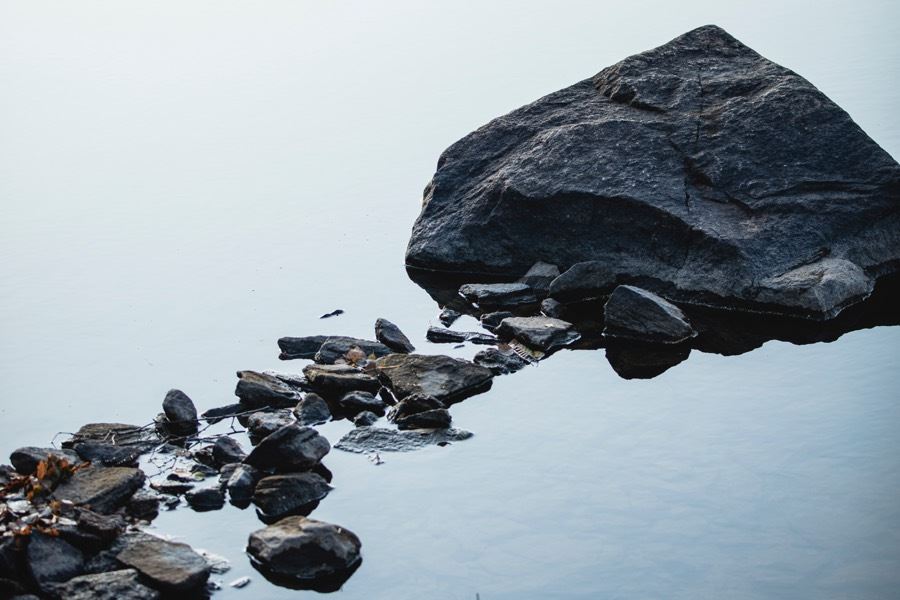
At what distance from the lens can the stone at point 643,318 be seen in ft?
24.3

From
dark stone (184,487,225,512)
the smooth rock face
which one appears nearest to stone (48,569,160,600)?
dark stone (184,487,225,512)

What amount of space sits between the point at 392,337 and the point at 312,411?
42.6 inches

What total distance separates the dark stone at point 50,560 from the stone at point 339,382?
6.85ft

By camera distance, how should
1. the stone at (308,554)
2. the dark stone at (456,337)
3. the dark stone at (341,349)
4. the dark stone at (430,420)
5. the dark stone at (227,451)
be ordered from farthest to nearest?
1. the dark stone at (456,337)
2. the dark stone at (341,349)
3. the dark stone at (430,420)
4. the dark stone at (227,451)
5. the stone at (308,554)

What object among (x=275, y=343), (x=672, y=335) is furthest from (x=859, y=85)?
(x=275, y=343)

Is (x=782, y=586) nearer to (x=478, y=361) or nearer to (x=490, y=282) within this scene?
(x=478, y=361)

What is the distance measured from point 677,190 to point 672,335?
4.58 ft

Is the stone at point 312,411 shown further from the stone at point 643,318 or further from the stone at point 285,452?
the stone at point 643,318

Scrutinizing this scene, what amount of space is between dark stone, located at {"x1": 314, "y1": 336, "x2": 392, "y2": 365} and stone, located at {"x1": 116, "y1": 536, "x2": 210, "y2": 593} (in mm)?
2321

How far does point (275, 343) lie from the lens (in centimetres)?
780

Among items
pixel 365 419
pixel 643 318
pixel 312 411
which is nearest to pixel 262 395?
pixel 312 411

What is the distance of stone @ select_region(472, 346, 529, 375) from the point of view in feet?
23.5

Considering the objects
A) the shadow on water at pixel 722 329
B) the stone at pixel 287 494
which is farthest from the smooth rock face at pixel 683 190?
the stone at pixel 287 494

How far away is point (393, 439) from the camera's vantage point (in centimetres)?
630
